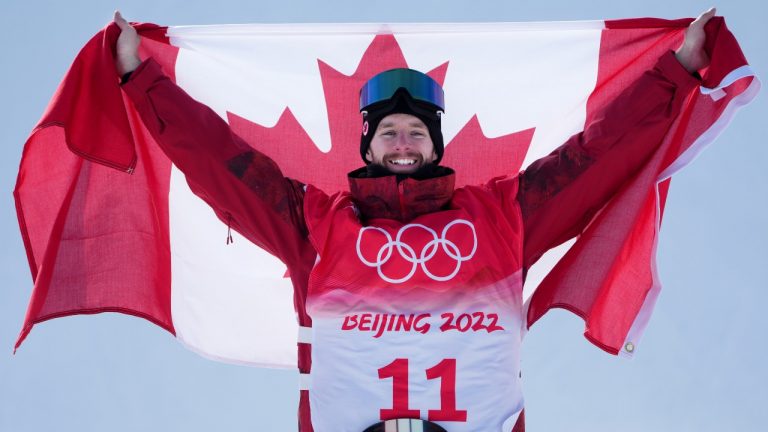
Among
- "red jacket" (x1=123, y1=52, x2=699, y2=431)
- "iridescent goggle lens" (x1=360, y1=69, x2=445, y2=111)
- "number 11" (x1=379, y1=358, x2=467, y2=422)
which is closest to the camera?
"number 11" (x1=379, y1=358, x2=467, y2=422)

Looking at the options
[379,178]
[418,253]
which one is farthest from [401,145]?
[418,253]

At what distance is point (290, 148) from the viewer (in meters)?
9.00

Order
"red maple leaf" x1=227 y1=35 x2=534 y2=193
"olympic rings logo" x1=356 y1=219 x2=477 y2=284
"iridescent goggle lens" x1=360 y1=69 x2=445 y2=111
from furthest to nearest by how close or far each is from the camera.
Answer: "red maple leaf" x1=227 y1=35 x2=534 y2=193 → "iridescent goggle lens" x1=360 y1=69 x2=445 y2=111 → "olympic rings logo" x1=356 y1=219 x2=477 y2=284

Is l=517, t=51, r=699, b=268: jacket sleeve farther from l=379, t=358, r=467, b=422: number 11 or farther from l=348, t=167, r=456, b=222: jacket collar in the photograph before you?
l=379, t=358, r=467, b=422: number 11

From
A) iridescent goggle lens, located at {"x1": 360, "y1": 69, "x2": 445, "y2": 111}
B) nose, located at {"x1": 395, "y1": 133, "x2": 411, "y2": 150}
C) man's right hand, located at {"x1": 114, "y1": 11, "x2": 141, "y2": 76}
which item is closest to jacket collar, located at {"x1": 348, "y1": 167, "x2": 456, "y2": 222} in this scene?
nose, located at {"x1": 395, "y1": 133, "x2": 411, "y2": 150}

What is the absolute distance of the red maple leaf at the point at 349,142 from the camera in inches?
352

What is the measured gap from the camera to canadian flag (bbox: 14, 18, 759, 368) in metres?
8.09

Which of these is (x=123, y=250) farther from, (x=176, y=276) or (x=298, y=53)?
(x=298, y=53)

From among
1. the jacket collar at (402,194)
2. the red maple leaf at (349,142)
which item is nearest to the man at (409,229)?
the jacket collar at (402,194)

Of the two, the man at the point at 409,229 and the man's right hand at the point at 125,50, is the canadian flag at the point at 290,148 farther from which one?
the man at the point at 409,229

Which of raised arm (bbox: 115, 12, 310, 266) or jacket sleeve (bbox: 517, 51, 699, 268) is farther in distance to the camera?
jacket sleeve (bbox: 517, 51, 699, 268)

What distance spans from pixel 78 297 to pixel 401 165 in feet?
7.80

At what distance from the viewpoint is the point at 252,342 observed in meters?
8.96

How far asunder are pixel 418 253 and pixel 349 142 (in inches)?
73.6
